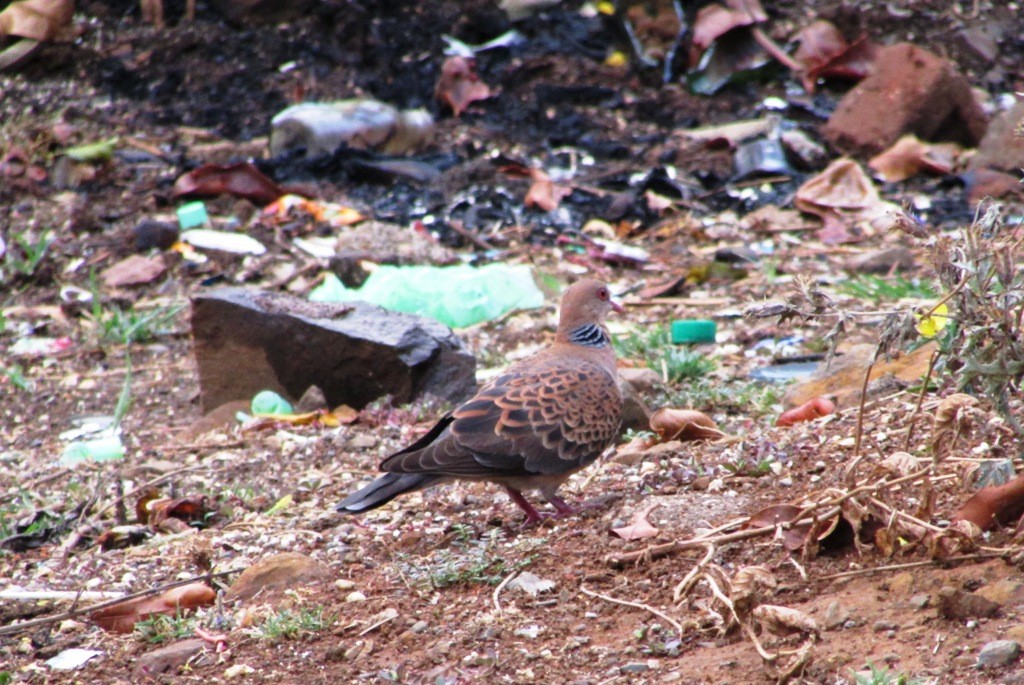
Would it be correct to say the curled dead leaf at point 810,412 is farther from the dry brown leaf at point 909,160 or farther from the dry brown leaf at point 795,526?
the dry brown leaf at point 909,160

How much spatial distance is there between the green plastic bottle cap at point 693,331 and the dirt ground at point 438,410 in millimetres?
133

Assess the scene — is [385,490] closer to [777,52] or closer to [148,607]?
[148,607]

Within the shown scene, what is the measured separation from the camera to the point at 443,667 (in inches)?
122

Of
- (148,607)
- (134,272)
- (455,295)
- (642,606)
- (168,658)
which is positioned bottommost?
(134,272)

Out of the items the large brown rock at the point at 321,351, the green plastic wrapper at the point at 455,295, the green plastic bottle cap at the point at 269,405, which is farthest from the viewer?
the green plastic wrapper at the point at 455,295

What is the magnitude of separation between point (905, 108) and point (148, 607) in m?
7.15

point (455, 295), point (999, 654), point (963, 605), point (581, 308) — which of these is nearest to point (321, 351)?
point (455, 295)

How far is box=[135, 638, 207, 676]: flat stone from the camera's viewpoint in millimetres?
3365

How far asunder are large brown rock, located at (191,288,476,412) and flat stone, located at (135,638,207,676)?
240 cm

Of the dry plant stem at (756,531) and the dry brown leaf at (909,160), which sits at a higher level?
the dry plant stem at (756,531)

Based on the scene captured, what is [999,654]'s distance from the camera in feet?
8.25

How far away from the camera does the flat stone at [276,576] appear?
3764mm

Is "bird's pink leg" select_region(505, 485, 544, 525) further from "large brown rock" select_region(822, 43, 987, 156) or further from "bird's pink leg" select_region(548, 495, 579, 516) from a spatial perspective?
"large brown rock" select_region(822, 43, 987, 156)

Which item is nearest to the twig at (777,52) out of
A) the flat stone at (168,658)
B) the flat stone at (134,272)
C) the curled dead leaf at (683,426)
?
the flat stone at (134,272)
